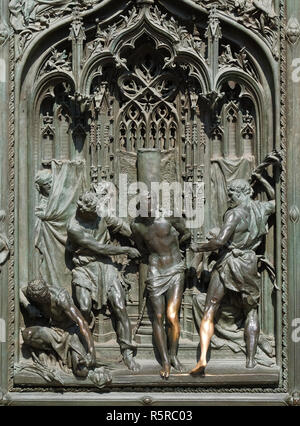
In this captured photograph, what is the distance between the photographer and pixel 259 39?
523 inches

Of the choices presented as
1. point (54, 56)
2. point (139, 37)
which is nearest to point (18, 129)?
point (54, 56)

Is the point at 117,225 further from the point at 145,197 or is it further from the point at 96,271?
the point at 96,271

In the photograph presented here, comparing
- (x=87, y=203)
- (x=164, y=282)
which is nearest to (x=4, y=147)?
(x=87, y=203)

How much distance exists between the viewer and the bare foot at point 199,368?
13070 millimetres

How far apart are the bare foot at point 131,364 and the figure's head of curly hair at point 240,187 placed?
2268 millimetres

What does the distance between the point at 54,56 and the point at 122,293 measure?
113 inches

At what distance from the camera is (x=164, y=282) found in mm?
13250

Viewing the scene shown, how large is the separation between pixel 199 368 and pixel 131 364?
2.60 feet

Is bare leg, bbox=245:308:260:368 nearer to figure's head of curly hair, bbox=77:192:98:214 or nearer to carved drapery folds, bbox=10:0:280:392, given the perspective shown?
carved drapery folds, bbox=10:0:280:392

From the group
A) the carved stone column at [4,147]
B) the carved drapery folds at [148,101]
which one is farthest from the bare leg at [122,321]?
→ the carved stone column at [4,147]

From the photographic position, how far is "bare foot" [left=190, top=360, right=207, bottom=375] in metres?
13.1

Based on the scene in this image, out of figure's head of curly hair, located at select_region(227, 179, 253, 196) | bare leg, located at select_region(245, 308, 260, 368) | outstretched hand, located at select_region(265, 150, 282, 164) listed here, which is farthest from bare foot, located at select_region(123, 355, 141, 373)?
outstretched hand, located at select_region(265, 150, 282, 164)

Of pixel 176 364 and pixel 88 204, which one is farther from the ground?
pixel 88 204

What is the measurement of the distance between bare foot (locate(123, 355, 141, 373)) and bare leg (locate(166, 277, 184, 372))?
1.33 ft
